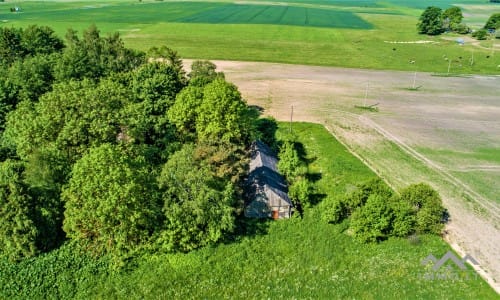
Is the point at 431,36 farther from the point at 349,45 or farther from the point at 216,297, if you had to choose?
the point at 216,297

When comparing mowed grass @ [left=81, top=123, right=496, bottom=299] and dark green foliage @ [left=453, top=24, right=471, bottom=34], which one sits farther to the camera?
dark green foliage @ [left=453, top=24, right=471, bottom=34]

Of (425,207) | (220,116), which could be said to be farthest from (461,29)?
(220,116)

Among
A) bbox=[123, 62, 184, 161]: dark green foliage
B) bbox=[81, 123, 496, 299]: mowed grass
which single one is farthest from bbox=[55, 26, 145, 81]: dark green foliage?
bbox=[81, 123, 496, 299]: mowed grass

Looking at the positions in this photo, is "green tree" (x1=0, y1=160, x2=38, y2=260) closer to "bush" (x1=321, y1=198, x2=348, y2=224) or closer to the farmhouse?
the farmhouse

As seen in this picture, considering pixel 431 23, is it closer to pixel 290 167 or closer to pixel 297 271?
pixel 290 167

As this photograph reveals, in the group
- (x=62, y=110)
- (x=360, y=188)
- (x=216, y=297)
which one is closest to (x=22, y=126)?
(x=62, y=110)

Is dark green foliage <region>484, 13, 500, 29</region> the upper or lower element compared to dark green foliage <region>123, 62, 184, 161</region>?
upper
